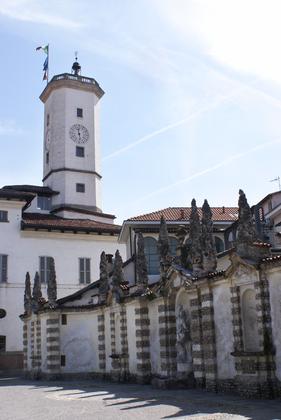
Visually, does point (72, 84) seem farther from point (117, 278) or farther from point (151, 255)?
point (117, 278)

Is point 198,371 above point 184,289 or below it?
below

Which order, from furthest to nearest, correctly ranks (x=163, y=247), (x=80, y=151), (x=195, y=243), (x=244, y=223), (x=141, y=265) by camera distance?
(x=80, y=151) → (x=141, y=265) → (x=163, y=247) → (x=195, y=243) → (x=244, y=223)

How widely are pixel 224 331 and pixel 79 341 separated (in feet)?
62.9

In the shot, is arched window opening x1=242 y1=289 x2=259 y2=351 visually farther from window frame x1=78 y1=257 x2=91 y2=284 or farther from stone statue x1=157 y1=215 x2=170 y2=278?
window frame x1=78 y1=257 x2=91 y2=284

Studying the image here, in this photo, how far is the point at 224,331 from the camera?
2319 centimetres

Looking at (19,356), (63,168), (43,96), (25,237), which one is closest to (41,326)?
(19,356)

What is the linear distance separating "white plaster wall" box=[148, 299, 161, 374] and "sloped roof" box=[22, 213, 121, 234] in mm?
23967

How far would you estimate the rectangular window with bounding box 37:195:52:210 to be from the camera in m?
59.7

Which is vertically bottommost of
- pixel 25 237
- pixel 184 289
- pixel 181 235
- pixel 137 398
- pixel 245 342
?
pixel 137 398

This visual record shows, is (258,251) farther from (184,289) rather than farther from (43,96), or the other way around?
(43,96)

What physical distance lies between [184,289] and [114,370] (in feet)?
34.8

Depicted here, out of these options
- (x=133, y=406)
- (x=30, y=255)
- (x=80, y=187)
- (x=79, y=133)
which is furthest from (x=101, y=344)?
(x=79, y=133)

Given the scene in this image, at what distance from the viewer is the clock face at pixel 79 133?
62.3 metres

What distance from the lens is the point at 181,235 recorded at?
28.7 meters
